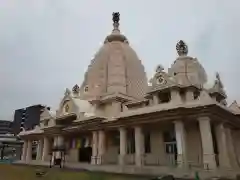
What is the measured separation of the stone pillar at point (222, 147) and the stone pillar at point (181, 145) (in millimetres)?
3207

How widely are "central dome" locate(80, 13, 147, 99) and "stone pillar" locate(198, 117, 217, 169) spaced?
47.1 feet

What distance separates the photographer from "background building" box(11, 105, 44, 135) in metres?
117

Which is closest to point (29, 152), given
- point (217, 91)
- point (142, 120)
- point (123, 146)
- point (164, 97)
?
point (123, 146)

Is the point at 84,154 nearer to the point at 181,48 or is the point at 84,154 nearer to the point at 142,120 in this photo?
the point at 142,120

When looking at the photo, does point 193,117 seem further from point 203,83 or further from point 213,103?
point 203,83

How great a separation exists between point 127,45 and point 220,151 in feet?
77.9

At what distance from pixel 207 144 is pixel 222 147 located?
8.35 feet

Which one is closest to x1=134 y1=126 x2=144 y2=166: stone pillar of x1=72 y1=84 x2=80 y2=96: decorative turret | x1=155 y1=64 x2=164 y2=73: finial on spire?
x1=155 y1=64 x2=164 y2=73: finial on spire

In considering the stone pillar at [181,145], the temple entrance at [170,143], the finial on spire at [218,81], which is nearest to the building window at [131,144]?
the temple entrance at [170,143]

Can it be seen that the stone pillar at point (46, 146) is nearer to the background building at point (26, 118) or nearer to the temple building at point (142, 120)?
the temple building at point (142, 120)

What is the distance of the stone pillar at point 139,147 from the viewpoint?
23455 millimetres

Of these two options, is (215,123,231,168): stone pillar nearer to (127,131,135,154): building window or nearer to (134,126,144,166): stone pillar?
(134,126,144,166): stone pillar

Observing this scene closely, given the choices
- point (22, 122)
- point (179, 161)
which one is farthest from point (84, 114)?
point (22, 122)

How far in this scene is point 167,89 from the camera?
2519 centimetres
